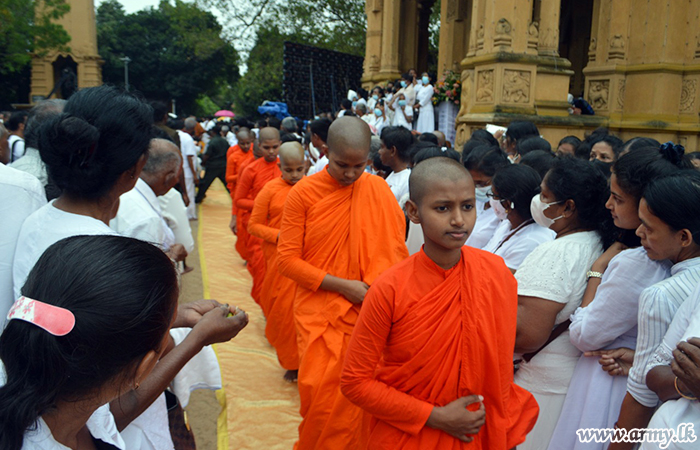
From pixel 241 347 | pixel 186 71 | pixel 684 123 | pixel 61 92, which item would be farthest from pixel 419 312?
pixel 186 71

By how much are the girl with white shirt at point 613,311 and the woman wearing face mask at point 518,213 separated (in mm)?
569

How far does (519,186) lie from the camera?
332cm

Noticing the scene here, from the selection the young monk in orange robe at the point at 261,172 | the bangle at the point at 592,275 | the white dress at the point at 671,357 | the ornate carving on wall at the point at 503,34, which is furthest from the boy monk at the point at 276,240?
the ornate carving on wall at the point at 503,34

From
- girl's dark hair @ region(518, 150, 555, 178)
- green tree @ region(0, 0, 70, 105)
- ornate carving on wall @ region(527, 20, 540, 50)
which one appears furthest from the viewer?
green tree @ region(0, 0, 70, 105)

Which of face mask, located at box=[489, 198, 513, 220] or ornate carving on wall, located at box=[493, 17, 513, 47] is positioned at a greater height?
ornate carving on wall, located at box=[493, 17, 513, 47]

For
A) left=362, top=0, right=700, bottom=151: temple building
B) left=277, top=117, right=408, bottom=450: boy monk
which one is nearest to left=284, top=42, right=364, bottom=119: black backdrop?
left=362, top=0, right=700, bottom=151: temple building

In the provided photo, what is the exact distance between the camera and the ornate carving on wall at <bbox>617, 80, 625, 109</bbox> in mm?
11469

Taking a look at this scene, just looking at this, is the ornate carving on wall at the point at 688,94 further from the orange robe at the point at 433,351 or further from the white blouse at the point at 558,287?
the orange robe at the point at 433,351

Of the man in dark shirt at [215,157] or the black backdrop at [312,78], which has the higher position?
the black backdrop at [312,78]

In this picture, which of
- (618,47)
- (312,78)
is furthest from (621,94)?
(312,78)

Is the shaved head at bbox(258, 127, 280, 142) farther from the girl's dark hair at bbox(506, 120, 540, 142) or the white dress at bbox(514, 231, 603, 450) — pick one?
the white dress at bbox(514, 231, 603, 450)

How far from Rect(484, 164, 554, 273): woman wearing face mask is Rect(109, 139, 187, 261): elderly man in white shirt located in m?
1.88

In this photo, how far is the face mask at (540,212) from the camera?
9.87ft

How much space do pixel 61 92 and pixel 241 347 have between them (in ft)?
101
